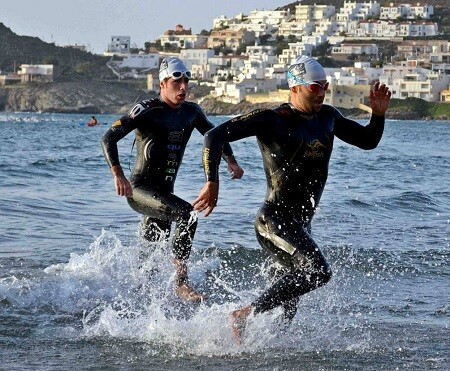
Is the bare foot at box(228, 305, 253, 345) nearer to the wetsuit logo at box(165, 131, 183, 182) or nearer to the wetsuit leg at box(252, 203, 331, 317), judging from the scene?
the wetsuit leg at box(252, 203, 331, 317)

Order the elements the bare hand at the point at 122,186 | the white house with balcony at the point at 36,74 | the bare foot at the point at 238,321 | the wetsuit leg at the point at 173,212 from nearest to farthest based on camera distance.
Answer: the bare foot at the point at 238,321 < the bare hand at the point at 122,186 < the wetsuit leg at the point at 173,212 < the white house with balcony at the point at 36,74

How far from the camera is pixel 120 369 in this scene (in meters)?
7.29

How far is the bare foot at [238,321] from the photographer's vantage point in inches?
299

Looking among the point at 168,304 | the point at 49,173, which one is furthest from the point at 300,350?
the point at 49,173

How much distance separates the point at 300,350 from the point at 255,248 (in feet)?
17.0

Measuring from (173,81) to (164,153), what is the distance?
1.98ft

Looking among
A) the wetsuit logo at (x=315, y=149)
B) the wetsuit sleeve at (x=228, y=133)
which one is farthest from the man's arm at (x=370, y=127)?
the wetsuit sleeve at (x=228, y=133)

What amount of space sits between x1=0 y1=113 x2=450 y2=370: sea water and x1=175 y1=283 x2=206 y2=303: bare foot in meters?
0.08

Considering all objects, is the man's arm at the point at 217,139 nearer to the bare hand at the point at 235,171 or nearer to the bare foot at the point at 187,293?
the bare hand at the point at 235,171

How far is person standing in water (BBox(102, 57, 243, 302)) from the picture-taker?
9.34 meters

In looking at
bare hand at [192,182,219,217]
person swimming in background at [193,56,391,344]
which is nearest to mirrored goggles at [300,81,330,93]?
person swimming in background at [193,56,391,344]

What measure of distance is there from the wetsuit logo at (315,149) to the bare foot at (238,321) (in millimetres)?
1086

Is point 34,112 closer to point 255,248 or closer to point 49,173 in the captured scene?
point 49,173

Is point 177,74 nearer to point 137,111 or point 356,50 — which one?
point 137,111
